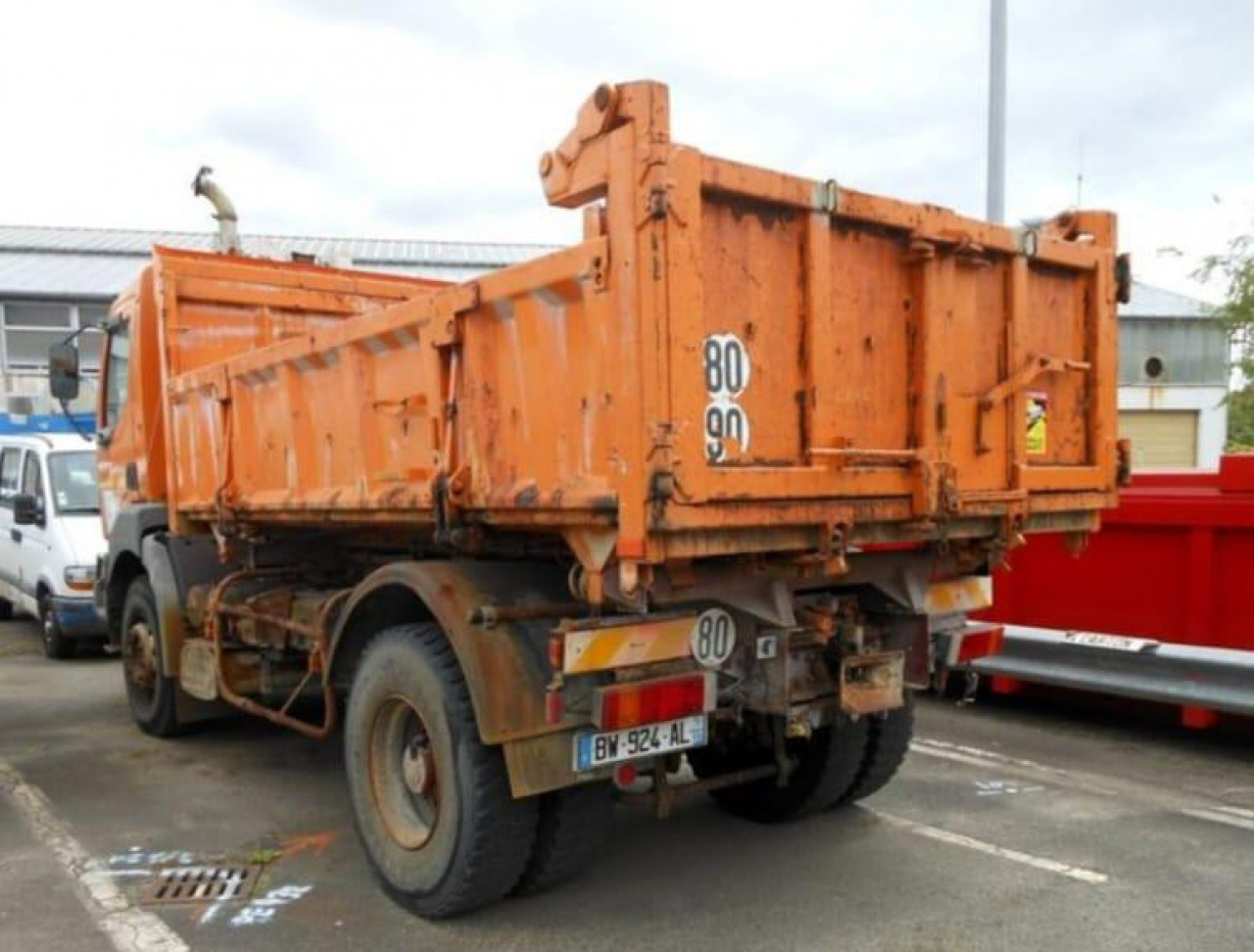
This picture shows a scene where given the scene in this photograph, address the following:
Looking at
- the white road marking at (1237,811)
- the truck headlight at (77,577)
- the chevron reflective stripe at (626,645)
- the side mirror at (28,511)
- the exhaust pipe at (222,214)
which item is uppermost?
the exhaust pipe at (222,214)

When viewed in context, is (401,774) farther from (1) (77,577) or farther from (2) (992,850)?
(1) (77,577)

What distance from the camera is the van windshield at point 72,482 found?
1020cm

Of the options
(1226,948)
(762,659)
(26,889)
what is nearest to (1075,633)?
(1226,948)

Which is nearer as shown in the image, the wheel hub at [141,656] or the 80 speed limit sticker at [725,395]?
the 80 speed limit sticker at [725,395]

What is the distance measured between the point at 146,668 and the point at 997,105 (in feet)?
26.4

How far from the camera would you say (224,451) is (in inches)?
222

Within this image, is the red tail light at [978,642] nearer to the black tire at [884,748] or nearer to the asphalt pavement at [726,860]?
the black tire at [884,748]

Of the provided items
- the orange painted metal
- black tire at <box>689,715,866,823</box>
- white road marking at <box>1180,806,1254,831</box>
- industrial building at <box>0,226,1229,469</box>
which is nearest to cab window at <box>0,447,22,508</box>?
the orange painted metal

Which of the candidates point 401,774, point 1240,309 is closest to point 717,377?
point 401,774

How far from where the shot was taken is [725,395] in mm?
3357

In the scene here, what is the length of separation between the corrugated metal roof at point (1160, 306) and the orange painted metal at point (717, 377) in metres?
30.5

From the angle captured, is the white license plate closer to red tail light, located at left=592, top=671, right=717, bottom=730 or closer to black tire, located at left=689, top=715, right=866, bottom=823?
black tire, located at left=689, top=715, right=866, bottom=823

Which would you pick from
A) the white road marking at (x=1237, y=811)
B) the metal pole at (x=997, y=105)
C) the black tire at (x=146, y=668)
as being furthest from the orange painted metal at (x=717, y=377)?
the metal pole at (x=997, y=105)

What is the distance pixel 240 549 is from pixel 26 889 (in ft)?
7.30
